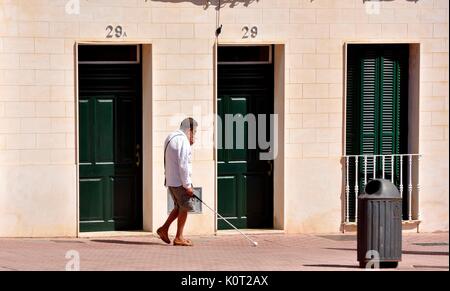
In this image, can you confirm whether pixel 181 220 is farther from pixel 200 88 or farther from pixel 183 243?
pixel 200 88

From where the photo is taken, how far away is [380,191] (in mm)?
13234

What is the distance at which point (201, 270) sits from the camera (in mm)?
13320

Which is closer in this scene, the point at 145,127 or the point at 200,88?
the point at 200,88

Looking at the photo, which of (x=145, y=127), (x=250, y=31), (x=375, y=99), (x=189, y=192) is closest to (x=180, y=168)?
(x=189, y=192)

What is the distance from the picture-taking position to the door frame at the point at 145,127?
16469mm

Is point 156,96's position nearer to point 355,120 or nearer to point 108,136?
point 108,136

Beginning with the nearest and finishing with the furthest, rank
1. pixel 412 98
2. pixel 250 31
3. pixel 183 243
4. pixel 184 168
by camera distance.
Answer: pixel 184 168 → pixel 183 243 → pixel 250 31 → pixel 412 98

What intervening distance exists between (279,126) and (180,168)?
2.54m

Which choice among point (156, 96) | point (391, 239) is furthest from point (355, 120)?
point (391, 239)

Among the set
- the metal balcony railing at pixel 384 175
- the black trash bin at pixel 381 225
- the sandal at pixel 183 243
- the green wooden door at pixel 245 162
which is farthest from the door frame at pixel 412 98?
the black trash bin at pixel 381 225

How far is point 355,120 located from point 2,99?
17.9ft

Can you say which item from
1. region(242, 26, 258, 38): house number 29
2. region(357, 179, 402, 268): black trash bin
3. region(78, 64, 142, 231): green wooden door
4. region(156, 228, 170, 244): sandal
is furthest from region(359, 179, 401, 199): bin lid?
region(78, 64, 142, 231): green wooden door

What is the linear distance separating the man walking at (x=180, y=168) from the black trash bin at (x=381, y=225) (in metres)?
2.92

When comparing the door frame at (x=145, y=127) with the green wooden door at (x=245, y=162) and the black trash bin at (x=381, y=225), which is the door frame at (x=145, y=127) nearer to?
the green wooden door at (x=245, y=162)
